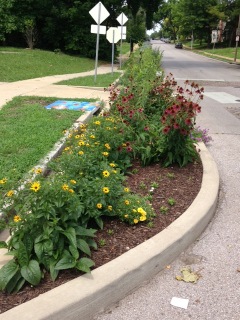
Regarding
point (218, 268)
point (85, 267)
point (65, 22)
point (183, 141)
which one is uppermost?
point (65, 22)

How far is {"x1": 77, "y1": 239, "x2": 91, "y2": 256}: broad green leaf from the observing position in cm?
295

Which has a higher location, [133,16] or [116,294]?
[133,16]

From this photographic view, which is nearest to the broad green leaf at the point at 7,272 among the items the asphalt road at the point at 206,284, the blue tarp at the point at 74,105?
the asphalt road at the point at 206,284

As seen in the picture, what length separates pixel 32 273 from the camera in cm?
270

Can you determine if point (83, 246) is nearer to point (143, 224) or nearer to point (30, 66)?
point (143, 224)

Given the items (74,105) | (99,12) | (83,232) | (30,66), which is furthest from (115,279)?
(30,66)

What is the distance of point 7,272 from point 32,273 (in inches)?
6.9

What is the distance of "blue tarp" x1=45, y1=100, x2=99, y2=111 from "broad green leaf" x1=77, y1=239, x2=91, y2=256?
248 inches

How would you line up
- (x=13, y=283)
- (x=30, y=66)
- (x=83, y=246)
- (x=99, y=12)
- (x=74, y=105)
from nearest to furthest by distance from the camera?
(x=13, y=283) < (x=83, y=246) < (x=74, y=105) < (x=99, y=12) < (x=30, y=66)

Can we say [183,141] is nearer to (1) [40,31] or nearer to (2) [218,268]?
(2) [218,268]

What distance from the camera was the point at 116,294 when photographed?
2.78 metres

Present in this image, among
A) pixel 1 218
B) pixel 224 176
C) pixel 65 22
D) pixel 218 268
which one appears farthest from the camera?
pixel 65 22

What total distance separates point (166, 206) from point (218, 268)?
0.95m

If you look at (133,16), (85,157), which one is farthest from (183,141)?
(133,16)
